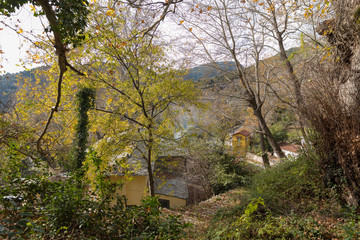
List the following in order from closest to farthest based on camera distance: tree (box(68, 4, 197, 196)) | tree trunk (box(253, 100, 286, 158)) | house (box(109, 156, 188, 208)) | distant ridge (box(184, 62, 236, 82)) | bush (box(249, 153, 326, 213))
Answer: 1. bush (box(249, 153, 326, 213))
2. tree (box(68, 4, 197, 196))
3. tree trunk (box(253, 100, 286, 158))
4. distant ridge (box(184, 62, 236, 82))
5. house (box(109, 156, 188, 208))

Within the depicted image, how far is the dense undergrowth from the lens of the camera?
3.48m

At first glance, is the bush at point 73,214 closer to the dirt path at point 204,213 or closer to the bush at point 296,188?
the bush at point 296,188

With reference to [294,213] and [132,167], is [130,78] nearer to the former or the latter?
[132,167]

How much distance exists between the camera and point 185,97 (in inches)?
263

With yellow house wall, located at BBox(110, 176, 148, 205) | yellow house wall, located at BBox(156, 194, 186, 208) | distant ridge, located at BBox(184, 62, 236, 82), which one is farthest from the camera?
yellow house wall, located at BBox(156, 194, 186, 208)

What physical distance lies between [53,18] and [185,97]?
13.1 feet

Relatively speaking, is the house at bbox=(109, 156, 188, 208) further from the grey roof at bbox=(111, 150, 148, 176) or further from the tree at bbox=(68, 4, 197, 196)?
the tree at bbox=(68, 4, 197, 196)

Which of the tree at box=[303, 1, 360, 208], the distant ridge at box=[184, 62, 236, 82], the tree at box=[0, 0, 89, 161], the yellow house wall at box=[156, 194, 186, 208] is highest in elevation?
the distant ridge at box=[184, 62, 236, 82]

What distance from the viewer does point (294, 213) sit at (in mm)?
4375

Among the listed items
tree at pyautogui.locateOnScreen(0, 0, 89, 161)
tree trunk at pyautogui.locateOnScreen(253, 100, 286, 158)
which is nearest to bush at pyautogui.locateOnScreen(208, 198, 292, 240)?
tree at pyautogui.locateOnScreen(0, 0, 89, 161)

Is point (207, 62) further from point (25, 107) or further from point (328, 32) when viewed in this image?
point (25, 107)

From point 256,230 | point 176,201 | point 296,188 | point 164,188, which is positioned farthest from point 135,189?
point 256,230

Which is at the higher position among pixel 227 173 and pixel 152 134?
pixel 152 134

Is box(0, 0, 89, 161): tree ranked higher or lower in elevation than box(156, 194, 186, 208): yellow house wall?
higher
